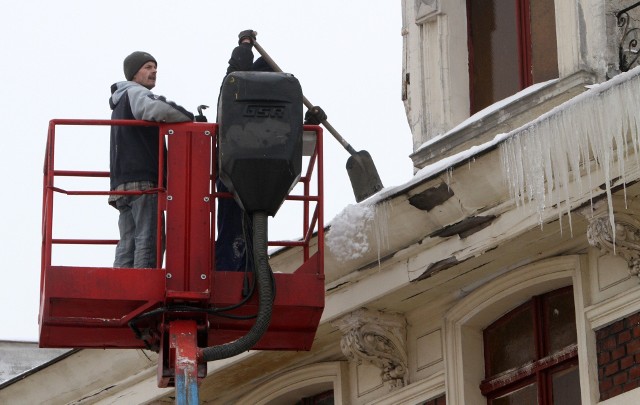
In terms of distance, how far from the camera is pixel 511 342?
15.4 m

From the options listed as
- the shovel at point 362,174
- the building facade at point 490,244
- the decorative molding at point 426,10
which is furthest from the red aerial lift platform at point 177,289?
the decorative molding at point 426,10

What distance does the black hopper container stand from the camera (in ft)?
45.9

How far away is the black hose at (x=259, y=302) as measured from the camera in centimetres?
1376

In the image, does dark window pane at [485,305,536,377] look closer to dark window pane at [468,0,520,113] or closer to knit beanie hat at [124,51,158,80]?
dark window pane at [468,0,520,113]

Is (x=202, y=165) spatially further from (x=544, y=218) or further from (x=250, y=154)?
(x=544, y=218)

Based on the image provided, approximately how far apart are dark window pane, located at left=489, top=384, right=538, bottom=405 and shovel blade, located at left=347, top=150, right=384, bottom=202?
2.10m

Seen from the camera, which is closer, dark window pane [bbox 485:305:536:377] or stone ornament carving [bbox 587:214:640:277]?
stone ornament carving [bbox 587:214:640:277]

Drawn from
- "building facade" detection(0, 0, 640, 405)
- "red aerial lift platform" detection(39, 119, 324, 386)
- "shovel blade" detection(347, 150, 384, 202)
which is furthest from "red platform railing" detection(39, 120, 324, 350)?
"shovel blade" detection(347, 150, 384, 202)

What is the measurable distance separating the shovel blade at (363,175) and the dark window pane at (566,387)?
2.45 meters

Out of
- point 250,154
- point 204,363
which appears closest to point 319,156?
point 250,154

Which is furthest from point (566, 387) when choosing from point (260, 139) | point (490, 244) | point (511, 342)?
point (260, 139)

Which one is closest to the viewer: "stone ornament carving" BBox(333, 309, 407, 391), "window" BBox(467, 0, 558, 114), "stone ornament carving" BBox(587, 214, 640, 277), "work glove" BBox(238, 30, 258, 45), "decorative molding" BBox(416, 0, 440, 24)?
"stone ornament carving" BBox(587, 214, 640, 277)

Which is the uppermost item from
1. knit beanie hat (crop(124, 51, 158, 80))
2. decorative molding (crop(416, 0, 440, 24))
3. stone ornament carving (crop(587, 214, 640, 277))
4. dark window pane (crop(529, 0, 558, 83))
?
Result: decorative molding (crop(416, 0, 440, 24))

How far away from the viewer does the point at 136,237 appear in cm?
1455
